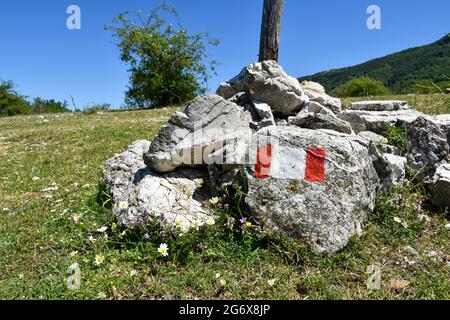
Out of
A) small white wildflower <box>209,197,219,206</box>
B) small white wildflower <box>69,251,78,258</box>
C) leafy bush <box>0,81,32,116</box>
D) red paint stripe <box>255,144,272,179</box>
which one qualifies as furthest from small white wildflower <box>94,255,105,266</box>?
leafy bush <box>0,81,32,116</box>

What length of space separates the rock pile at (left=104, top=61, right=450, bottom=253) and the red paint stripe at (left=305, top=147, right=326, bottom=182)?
0.01 m

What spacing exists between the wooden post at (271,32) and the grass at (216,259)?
5.64 m

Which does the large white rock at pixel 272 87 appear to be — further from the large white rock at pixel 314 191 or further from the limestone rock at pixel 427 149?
the large white rock at pixel 314 191

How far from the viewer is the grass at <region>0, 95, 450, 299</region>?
363 cm

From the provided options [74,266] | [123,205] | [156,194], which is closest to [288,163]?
[156,194]

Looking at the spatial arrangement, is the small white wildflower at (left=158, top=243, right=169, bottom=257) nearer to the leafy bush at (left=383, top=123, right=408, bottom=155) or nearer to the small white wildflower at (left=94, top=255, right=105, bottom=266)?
the small white wildflower at (left=94, top=255, right=105, bottom=266)

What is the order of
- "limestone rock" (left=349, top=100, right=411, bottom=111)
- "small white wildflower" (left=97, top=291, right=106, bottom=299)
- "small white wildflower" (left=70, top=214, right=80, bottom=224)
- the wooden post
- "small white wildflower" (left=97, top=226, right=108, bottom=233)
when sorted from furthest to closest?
the wooden post → "limestone rock" (left=349, top=100, right=411, bottom=111) → "small white wildflower" (left=70, top=214, right=80, bottom=224) → "small white wildflower" (left=97, top=226, right=108, bottom=233) → "small white wildflower" (left=97, top=291, right=106, bottom=299)

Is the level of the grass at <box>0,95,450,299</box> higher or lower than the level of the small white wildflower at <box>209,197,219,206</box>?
lower

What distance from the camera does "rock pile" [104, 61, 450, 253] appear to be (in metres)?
4.21

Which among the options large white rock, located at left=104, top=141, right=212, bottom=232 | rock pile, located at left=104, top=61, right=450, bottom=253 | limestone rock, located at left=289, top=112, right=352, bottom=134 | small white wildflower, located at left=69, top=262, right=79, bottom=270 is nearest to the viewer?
small white wildflower, located at left=69, top=262, right=79, bottom=270

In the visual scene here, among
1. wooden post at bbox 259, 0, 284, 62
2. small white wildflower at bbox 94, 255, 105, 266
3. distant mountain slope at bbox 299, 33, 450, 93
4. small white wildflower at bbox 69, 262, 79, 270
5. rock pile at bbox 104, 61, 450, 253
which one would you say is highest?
distant mountain slope at bbox 299, 33, 450, 93

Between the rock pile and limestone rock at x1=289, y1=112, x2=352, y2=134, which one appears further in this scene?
limestone rock at x1=289, y1=112, x2=352, y2=134

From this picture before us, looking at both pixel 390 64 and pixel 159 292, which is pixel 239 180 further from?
pixel 390 64

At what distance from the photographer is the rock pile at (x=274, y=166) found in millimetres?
4207
